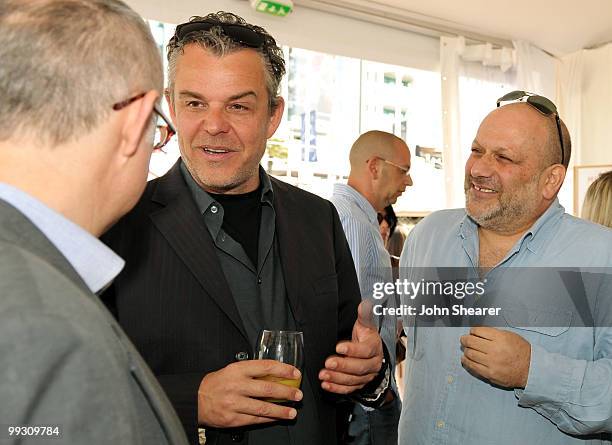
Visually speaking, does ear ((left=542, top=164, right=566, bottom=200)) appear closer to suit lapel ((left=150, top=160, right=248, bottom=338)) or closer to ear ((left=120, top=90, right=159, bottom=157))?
suit lapel ((left=150, top=160, right=248, bottom=338))

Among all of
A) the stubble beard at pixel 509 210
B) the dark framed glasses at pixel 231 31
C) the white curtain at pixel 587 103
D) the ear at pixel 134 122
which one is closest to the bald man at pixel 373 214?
the stubble beard at pixel 509 210

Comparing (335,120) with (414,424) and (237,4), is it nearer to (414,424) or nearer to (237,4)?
(237,4)

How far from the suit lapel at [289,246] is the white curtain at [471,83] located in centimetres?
476

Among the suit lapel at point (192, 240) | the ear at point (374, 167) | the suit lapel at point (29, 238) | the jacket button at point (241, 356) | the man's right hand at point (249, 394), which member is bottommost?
the man's right hand at point (249, 394)

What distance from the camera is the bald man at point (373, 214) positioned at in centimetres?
273

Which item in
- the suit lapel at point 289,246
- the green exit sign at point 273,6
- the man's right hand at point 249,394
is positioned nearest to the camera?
the man's right hand at point 249,394

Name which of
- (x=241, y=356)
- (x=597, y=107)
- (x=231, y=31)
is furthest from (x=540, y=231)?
(x=597, y=107)

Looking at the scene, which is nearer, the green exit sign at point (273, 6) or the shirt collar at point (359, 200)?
the shirt collar at point (359, 200)

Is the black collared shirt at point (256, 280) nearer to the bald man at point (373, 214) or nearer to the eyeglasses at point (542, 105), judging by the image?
the bald man at point (373, 214)

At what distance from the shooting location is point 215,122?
163 cm

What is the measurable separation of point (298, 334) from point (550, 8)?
212 inches

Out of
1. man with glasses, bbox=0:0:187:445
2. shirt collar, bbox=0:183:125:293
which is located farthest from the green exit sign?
shirt collar, bbox=0:183:125:293

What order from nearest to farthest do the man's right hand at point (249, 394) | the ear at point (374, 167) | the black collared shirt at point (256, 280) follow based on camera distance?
the man's right hand at point (249, 394) → the black collared shirt at point (256, 280) → the ear at point (374, 167)

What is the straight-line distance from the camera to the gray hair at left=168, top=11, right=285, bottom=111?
1659 millimetres
